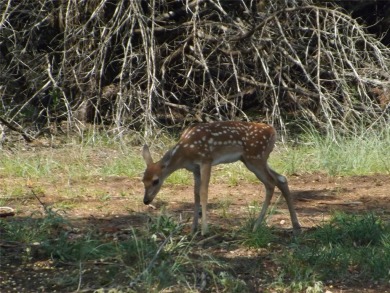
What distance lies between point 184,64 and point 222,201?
14.6 ft

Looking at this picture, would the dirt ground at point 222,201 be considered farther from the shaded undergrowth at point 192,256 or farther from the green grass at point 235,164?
the green grass at point 235,164

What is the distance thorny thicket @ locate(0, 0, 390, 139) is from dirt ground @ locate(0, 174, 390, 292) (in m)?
2.14

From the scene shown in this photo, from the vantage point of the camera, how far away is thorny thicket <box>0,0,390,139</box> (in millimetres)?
11891

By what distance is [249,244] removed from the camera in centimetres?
664

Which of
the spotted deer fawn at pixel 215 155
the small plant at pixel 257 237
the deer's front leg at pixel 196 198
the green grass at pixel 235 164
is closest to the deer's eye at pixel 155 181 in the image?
the spotted deer fawn at pixel 215 155

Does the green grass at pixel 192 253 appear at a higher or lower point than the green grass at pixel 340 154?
higher

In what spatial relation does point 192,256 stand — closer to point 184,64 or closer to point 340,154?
point 340,154

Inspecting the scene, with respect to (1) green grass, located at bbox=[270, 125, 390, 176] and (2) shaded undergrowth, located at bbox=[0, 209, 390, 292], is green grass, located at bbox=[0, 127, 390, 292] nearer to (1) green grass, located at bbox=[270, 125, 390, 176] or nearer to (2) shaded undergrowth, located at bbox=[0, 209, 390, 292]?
(2) shaded undergrowth, located at bbox=[0, 209, 390, 292]

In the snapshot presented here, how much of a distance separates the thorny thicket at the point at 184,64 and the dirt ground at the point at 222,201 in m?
2.14

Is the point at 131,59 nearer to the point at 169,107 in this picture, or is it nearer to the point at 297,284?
the point at 169,107

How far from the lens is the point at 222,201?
8.46m

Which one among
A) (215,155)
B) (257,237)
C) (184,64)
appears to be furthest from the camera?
(184,64)

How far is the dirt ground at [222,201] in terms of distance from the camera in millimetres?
7591

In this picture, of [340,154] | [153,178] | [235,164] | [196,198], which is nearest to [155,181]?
[153,178]
